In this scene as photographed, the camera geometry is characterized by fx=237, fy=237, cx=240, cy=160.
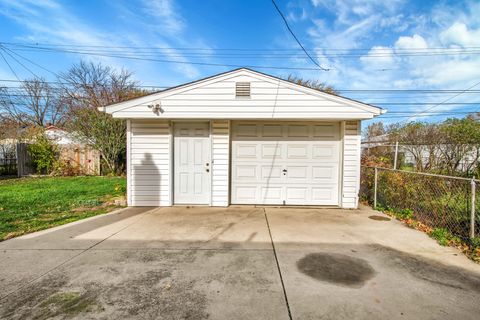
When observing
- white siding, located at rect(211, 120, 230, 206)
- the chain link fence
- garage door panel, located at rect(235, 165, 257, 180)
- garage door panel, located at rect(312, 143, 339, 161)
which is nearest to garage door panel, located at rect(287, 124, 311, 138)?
garage door panel, located at rect(312, 143, 339, 161)

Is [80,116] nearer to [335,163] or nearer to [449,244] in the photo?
[335,163]

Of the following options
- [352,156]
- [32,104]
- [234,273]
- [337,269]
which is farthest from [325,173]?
[32,104]

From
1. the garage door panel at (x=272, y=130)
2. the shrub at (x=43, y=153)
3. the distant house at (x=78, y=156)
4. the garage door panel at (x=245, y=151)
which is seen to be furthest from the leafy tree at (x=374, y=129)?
the shrub at (x=43, y=153)

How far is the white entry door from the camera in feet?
20.8

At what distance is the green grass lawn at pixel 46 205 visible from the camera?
4761 millimetres

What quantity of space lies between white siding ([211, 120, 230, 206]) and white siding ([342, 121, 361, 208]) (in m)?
3.06

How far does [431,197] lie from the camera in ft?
15.8

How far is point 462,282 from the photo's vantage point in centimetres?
270

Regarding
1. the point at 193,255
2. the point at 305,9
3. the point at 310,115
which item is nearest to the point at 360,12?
the point at 305,9

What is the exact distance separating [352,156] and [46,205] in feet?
26.6

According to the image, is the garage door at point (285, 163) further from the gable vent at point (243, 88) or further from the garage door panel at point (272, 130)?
the gable vent at point (243, 88)

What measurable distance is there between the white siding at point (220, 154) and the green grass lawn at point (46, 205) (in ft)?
9.29

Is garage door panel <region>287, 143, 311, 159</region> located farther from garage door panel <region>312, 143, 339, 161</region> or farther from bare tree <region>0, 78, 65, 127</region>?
bare tree <region>0, 78, 65, 127</region>

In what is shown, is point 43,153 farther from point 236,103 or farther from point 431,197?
point 431,197
